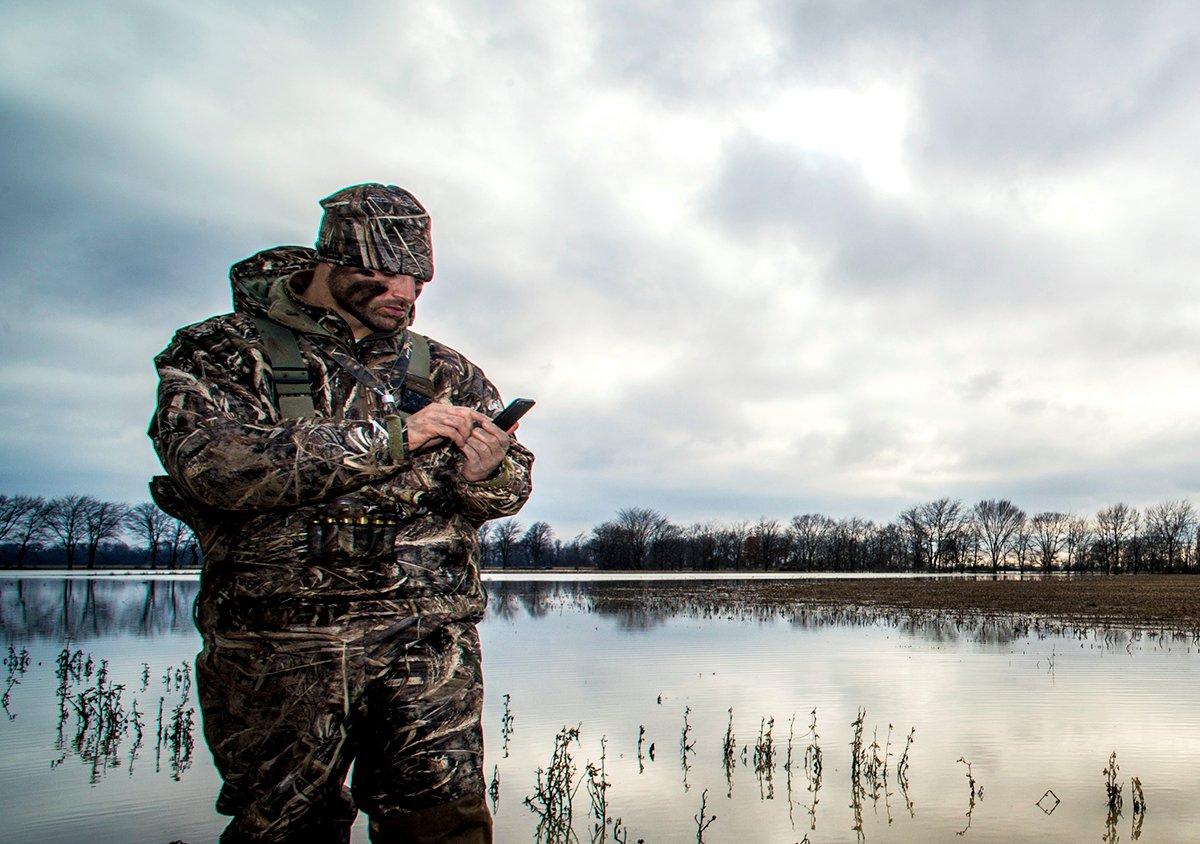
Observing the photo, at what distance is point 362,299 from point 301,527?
2.75 feet

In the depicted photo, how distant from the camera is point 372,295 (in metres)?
3.18

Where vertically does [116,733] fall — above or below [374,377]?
A: below

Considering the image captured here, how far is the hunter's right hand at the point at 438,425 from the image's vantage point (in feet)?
9.05

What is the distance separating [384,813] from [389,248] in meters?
1.86

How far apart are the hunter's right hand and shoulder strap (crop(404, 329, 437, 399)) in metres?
0.44

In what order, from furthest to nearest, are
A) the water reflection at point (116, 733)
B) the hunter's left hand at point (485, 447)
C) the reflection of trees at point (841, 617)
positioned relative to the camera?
the reflection of trees at point (841, 617) → the water reflection at point (116, 733) → the hunter's left hand at point (485, 447)

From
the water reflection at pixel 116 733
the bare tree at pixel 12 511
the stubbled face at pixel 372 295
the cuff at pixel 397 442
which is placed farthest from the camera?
the bare tree at pixel 12 511

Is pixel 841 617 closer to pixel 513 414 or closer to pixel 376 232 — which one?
pixel 513 414

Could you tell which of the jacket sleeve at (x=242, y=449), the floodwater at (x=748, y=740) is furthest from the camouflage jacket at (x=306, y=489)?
the floodwater at (x=748, y=740)

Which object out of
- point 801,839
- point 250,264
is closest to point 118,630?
point 801,839

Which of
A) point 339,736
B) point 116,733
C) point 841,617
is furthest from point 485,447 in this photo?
point 841,617

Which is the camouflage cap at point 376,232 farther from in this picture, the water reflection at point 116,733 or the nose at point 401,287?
the water reflection at point 116,733

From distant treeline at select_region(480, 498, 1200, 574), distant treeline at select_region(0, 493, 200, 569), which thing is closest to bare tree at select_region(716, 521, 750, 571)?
distant treeline at select_region(480, 498, 1200, 574)

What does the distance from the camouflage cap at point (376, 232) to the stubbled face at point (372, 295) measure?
0.13ft
